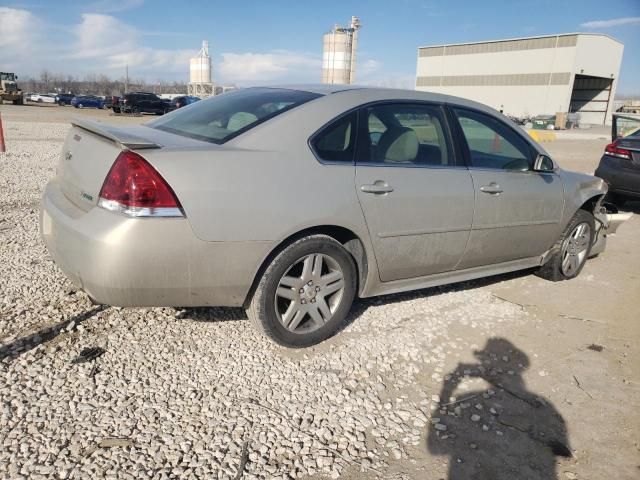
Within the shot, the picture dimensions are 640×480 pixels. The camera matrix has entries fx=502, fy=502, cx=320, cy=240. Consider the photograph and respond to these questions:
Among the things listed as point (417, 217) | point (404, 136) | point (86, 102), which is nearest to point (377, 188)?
point (417, 217)

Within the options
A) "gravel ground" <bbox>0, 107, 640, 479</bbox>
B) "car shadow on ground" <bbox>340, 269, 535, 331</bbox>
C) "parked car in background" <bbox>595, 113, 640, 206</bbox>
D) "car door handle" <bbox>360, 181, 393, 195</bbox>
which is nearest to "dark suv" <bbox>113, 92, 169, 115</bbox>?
"parked car in background" <bbox>595, 113, 640, 206</bbox>

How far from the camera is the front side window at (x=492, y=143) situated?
3.94 metres

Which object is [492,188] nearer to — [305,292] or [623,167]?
[305,292]

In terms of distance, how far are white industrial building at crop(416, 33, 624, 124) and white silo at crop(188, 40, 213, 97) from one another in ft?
110

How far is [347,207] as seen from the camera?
10.3 feet

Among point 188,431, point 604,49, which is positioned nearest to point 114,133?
point 188,431

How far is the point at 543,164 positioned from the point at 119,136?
131 inches

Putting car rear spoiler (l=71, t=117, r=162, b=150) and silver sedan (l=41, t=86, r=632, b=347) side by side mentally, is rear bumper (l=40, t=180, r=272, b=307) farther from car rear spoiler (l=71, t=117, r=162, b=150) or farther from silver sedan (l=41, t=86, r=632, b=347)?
car rear spoiler (l=71, t=117, r=162, b=150)

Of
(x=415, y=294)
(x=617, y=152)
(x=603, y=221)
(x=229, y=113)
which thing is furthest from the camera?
(x=617, y=152)

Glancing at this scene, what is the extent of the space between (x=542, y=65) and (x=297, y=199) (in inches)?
2520

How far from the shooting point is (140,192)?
2.57 meters

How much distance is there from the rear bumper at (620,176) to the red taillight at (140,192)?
7313 millimetres

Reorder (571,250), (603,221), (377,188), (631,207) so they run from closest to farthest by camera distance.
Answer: (377,188) → (571,250) → (603,221) → (631,207)

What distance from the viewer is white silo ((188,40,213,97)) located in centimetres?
7962
